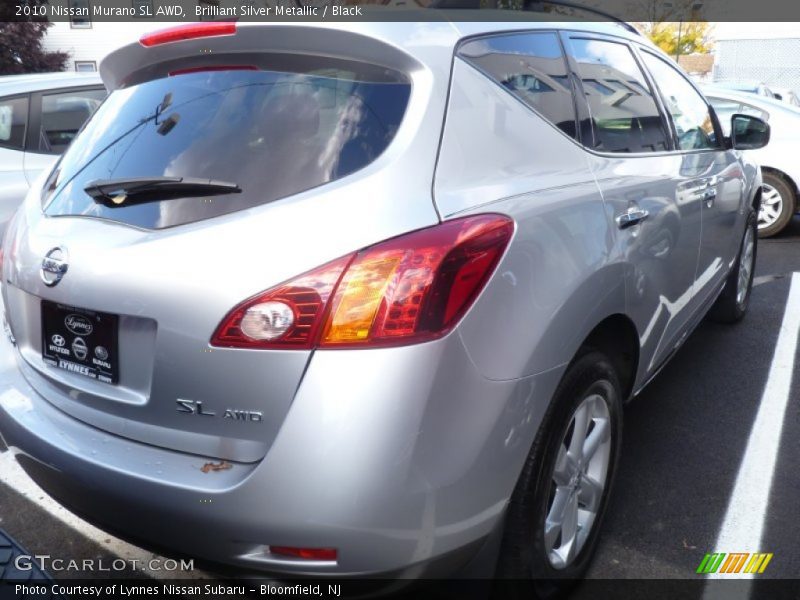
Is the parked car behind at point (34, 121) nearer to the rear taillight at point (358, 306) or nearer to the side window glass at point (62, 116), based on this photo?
the side window glass at point (62, 116)

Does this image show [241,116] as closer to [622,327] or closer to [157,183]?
[157,183]

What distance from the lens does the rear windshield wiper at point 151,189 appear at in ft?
6.10

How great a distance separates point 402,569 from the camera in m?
1.74

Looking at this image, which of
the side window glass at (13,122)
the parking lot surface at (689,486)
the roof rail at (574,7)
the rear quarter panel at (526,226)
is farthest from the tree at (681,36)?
the rear quarter panel at (526,226)

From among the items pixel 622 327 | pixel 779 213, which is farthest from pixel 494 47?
pixel 779 213

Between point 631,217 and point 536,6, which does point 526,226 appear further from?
point 536,6

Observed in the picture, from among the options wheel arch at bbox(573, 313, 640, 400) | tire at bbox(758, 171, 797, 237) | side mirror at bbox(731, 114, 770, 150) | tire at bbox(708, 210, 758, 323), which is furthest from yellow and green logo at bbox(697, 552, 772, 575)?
tire at bbox(758, 171, 797, 237)

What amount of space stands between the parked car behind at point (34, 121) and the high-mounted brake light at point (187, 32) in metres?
2.97

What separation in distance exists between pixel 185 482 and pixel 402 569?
54 centimetres

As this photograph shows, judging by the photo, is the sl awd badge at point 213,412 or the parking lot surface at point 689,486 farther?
the parking lot surface at point 689,486

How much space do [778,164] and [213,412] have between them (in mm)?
7526

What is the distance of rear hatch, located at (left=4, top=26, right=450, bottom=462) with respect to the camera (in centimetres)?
170

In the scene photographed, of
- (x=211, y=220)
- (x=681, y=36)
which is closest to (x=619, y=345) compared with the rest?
(x=211, y=220)

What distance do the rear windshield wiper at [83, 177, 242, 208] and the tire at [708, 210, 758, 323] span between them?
3503 millimetres
